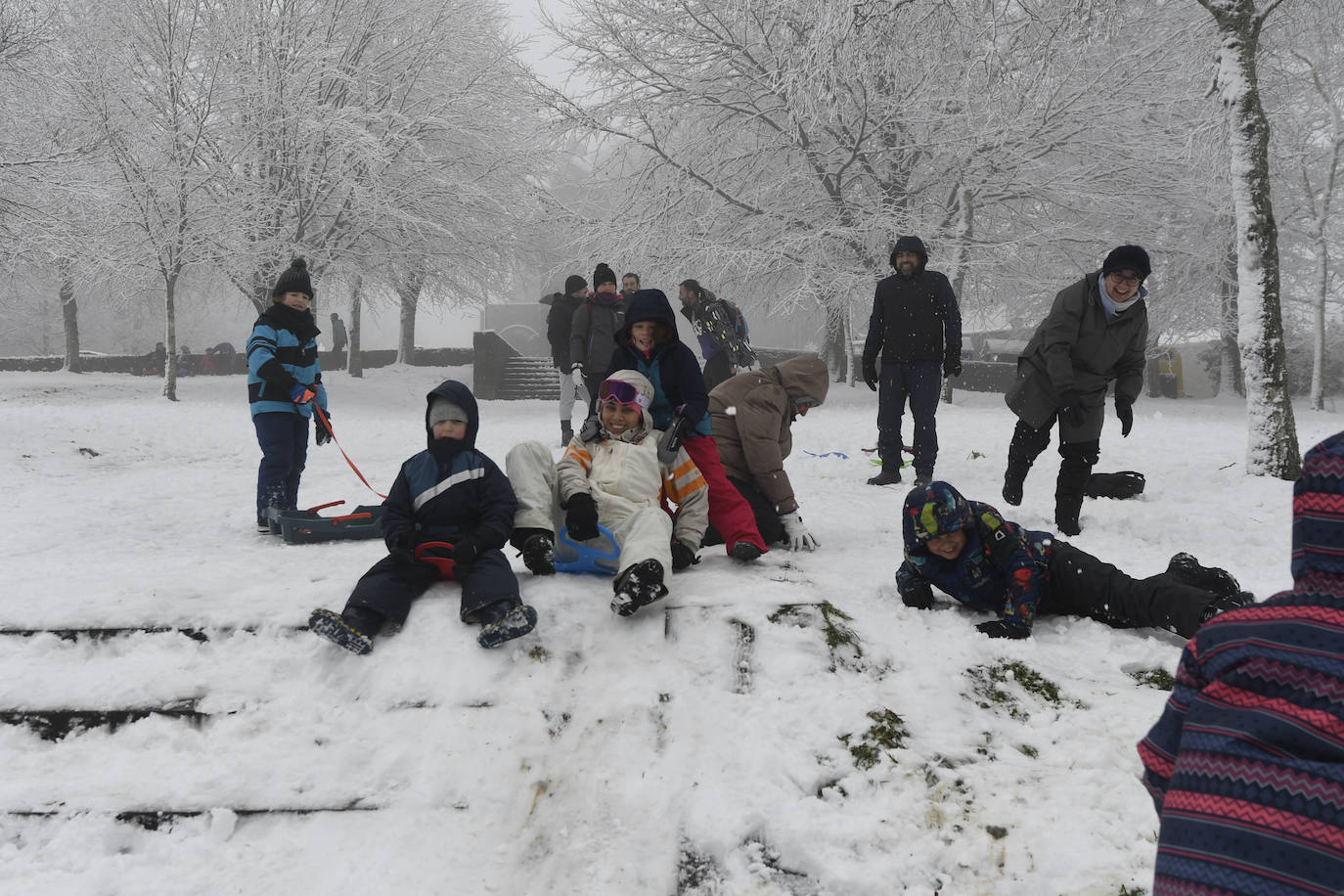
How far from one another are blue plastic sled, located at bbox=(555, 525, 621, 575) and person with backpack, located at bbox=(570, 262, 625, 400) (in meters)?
4.26

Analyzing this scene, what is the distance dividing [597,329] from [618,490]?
14.3 feet

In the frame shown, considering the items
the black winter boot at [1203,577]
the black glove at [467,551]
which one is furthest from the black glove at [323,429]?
the black winter boot at [1203,577]

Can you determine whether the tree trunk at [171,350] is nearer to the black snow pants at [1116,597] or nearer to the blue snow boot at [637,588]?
the blue snow boot at [637,588]

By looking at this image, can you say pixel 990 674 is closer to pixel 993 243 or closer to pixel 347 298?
pixel 993 243

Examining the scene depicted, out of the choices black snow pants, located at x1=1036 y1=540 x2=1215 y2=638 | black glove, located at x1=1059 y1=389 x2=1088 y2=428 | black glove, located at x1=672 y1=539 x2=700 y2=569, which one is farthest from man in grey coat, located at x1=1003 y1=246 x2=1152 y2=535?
black glove, located at x1=672 y1=539 x2=700 y2=569

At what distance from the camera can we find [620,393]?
13.7 feet

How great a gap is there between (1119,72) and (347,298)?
1765cm

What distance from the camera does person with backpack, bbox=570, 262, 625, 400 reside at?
820 cm

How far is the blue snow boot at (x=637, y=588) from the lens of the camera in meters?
3.31

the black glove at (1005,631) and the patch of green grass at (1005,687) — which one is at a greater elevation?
the black glove at (1005,631)

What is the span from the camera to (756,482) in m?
4.89

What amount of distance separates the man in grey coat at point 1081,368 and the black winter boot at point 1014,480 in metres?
0.29

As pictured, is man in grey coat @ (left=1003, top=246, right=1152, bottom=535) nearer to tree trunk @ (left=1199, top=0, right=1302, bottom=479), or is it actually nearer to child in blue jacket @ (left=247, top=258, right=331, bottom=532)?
tree trunk @ (left=1199, top=0, right=1302, bottom=479)

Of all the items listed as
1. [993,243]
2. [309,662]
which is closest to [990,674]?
[309,662]
